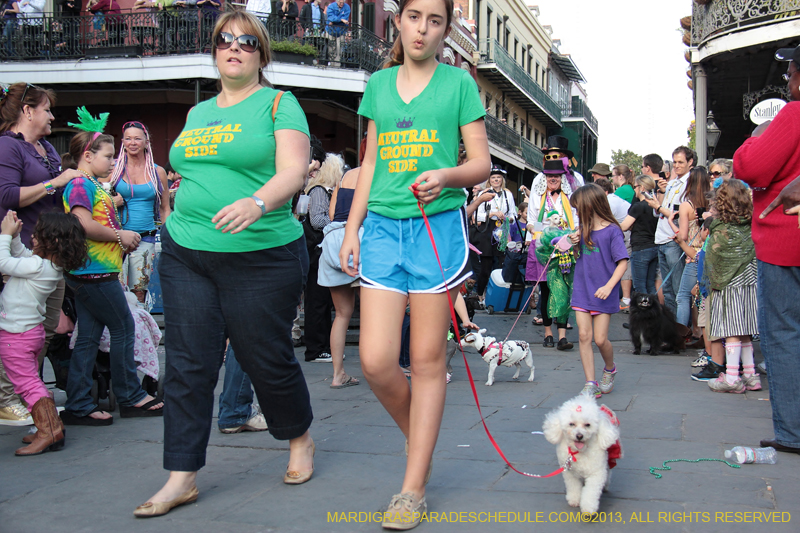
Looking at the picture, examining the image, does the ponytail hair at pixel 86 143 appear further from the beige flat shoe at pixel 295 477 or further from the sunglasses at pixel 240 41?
the beige flat shoe at pixel 295 477

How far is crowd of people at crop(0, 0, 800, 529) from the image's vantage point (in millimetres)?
2979

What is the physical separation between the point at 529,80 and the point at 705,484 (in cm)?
3864

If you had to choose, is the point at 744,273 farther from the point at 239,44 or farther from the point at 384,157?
the point at 239,44

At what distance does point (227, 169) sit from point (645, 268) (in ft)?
24.1

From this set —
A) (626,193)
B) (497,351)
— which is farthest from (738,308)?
(626,193)

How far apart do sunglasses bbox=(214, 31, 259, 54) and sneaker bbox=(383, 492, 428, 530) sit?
2.05 metres

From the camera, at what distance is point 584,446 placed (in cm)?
295

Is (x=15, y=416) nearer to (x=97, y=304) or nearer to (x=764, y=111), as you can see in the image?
(x=97, y=304)

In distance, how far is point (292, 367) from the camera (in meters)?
3.33

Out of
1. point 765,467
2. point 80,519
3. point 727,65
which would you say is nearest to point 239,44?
point 80,519

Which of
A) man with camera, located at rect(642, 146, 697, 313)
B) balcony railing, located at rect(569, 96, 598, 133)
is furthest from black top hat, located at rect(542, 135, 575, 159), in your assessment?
balcony railing, located at rect(569, 96, 598, 133)

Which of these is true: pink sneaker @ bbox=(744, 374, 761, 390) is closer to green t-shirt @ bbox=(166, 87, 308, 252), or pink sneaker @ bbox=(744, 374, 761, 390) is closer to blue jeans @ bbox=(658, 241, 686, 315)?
blue jeans @ bbox=(658, 241, 686, 315)

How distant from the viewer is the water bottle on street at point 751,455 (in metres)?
3.65

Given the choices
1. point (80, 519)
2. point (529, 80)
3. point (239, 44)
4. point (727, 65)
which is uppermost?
point (529, 80)
